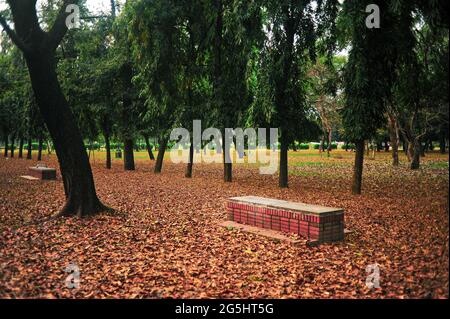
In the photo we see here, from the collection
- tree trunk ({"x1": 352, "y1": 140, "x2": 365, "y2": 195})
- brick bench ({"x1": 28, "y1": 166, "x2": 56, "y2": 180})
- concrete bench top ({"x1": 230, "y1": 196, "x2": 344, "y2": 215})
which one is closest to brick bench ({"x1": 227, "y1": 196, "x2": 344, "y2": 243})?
concrete bench top ({"x1": 230, "y1": 196, "x2": 344, "y2": 215})

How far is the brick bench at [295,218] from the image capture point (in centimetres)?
768

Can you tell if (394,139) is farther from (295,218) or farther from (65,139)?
(65,139)

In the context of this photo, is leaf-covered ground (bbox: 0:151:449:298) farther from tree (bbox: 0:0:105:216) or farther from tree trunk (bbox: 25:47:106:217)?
tree (bbox: 0:0:105:216)

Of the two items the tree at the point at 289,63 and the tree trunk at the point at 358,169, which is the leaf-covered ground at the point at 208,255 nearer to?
the tree trunk at the point at 358,169

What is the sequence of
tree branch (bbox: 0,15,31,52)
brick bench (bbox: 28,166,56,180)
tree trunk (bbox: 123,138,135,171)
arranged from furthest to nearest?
tree trunk (bbox: 123,138,135,171) < brick bench (bbox: 28,166,56,180) < tree branch (bbox: 0,15,31,52)

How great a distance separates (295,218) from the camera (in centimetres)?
805

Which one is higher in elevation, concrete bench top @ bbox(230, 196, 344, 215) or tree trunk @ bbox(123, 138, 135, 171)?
tree trunk @ bbox(123, 138, 135, 171)

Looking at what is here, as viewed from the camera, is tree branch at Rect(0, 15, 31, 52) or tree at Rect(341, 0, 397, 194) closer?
tree branch at Rect(0, 15, 31, 52)

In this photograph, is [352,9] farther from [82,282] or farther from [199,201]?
[82,282]

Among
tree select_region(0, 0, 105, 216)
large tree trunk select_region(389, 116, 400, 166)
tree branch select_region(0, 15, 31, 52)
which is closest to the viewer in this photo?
tree branch select_region(0, 15, 31, 52)

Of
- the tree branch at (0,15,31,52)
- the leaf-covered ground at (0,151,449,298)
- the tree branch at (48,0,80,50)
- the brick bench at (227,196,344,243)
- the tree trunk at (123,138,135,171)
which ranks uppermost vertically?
the tree branch at (48,0,80,50)

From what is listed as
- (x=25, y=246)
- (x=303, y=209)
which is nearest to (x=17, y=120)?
(x=25, y=246)

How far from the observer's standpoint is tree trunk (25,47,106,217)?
10.1m

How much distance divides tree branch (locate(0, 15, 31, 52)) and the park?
0.05m
